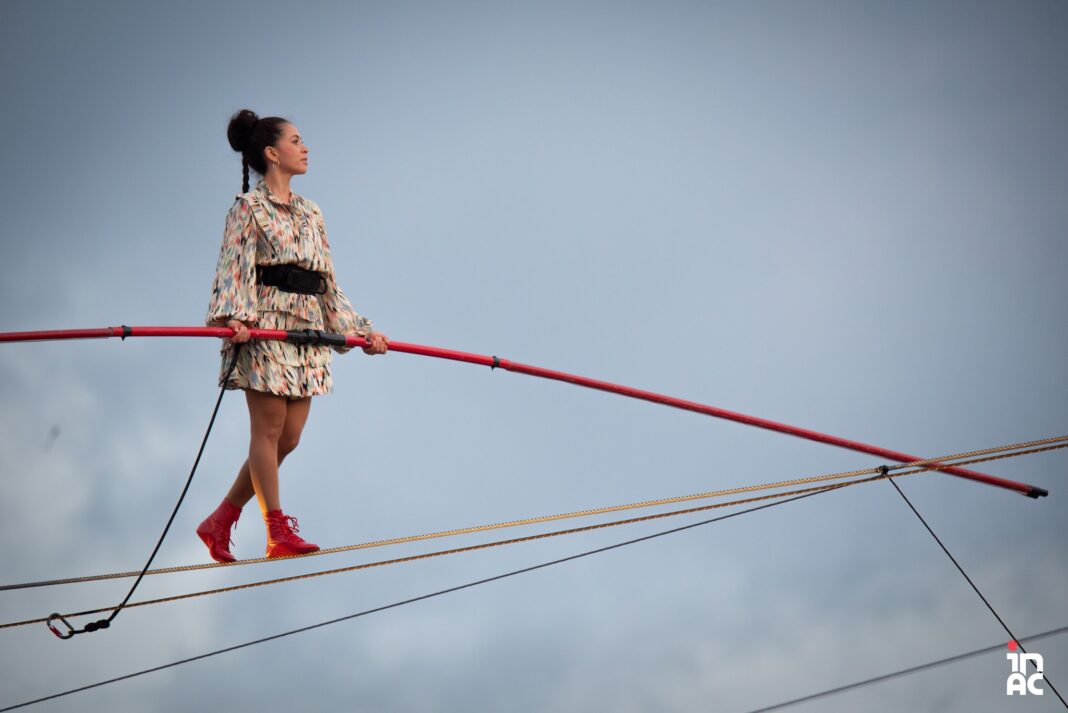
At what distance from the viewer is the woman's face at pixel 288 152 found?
12.9ft

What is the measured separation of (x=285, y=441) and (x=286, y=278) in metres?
0.50

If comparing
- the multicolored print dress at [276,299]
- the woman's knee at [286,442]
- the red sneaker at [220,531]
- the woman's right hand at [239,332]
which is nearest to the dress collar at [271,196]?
the multicolored print dress at [276,299]

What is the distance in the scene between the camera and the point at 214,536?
3875 mm

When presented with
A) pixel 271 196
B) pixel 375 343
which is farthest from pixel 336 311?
pixel 271 196

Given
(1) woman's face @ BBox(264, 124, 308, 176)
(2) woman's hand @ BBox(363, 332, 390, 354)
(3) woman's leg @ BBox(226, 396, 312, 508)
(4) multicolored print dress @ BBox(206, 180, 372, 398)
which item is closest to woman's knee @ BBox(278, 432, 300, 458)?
(3) woman's leg @ BBox(226, 396, 312, 508)

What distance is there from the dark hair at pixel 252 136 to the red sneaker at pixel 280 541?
3.31ft

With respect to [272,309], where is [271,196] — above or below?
above

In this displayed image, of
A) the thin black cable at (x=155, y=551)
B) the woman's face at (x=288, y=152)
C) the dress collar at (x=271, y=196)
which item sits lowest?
the thin black cable at (x=155, y=551)

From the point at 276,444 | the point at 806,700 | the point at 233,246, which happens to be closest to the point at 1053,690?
the point at 806,700

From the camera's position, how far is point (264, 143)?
155 inches

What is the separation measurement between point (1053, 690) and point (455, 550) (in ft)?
6.27

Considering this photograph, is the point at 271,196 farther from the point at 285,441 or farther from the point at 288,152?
the point at 285,441

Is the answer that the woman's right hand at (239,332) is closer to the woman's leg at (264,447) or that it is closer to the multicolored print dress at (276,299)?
the multicolored print dress at (276,299)

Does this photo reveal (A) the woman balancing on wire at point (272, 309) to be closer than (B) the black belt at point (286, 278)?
Yes
